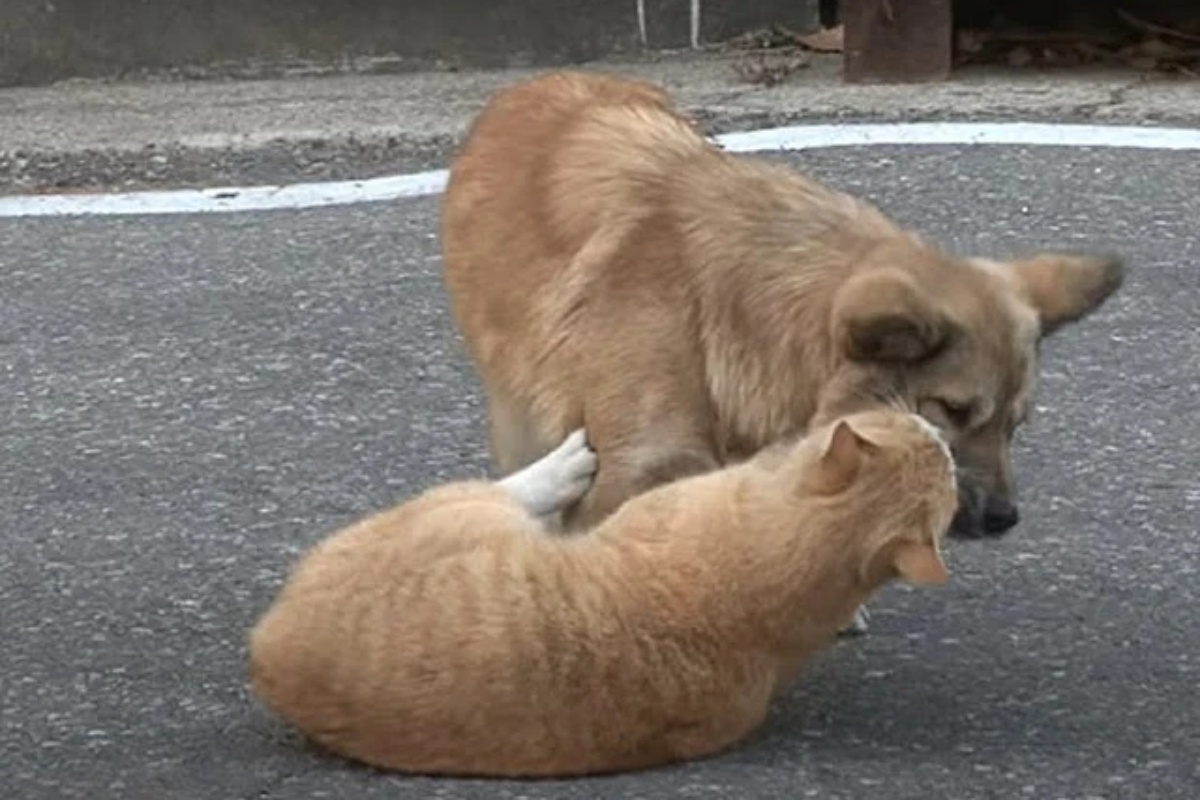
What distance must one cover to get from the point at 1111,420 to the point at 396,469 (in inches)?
64.4

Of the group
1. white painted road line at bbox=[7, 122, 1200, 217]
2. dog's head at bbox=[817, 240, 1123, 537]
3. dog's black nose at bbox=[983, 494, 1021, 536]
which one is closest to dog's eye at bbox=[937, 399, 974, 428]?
dog's head at bbox=[817, 240, 1123, 537]

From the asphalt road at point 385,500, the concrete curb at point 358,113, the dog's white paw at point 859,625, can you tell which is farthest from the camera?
the concrete curb at point 358,113

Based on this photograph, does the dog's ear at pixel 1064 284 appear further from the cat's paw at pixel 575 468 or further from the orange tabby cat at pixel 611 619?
the cat's paw at pixel 575 468

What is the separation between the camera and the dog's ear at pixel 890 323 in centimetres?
461

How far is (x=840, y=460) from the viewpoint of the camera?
4.34 metres

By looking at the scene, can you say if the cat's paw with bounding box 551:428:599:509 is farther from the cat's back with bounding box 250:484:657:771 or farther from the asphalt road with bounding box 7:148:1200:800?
the asphalt road with bounding box 7:148:1200:800

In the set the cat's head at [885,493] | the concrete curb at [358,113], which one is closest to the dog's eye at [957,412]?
the cat's head at [885,493]

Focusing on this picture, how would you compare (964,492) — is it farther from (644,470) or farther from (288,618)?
(288,618)

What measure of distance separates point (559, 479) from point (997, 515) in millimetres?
744

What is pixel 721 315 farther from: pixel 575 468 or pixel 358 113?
pixel 358 113

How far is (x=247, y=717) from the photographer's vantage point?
473cm

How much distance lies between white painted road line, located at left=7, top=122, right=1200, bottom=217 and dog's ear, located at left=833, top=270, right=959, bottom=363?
3.81 meters

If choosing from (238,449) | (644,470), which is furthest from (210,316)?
(644,470)

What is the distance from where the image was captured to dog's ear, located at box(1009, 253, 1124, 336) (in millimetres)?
4895
